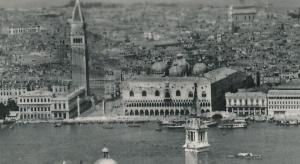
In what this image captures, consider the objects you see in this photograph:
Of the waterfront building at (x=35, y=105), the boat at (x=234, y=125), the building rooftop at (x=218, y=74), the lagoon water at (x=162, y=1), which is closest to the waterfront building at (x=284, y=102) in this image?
the building rooftop at (x=218, y=74)

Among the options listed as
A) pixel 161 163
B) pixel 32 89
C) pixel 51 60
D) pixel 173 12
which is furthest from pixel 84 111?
pixel 161 163

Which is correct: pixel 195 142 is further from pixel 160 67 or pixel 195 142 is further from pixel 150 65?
pixel 150 65

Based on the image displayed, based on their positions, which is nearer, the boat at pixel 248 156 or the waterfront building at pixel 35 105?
the boat at pixel 248 156

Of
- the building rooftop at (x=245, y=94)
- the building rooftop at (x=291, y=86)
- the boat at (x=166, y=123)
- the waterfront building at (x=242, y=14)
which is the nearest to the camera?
the boat at (x=166, y=123)

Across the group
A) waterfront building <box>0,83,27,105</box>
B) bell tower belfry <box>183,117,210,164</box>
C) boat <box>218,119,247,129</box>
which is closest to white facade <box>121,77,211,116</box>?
boat <box>218,119,247,129</box>

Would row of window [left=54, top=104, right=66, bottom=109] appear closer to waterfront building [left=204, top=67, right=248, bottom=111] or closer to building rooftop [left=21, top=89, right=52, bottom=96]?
building rooftop [left=21, top=89, right=52, bottom=96]

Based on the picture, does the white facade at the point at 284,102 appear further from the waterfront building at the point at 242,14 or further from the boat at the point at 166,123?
the waterfront building at the point at 242,14

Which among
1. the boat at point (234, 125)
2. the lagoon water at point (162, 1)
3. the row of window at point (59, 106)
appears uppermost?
the lagoon water at point (162, 1)
